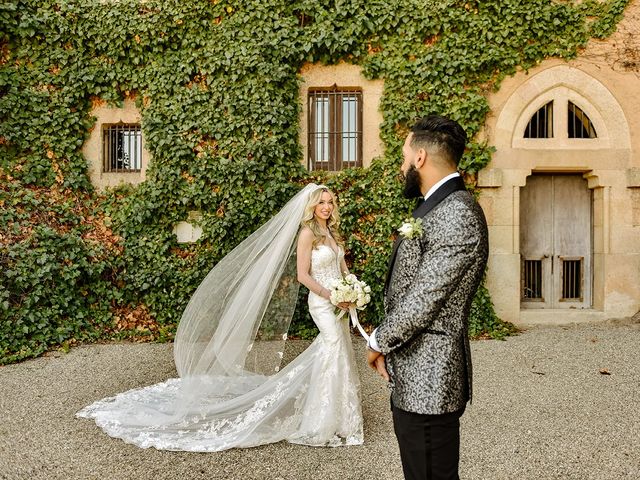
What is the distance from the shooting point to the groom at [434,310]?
72.1 inches

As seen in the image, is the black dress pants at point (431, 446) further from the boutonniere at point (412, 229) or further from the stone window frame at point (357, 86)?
the stone window frame at point (357, 86)

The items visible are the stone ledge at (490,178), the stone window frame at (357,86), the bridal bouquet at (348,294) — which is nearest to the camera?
the bridal bouquet at (348,294)

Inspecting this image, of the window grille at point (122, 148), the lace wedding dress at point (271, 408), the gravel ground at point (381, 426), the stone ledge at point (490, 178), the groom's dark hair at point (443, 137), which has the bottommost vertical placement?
the gravel ground at point (381, 426)

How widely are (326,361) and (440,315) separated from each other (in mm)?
2320

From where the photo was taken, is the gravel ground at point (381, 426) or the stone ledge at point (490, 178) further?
the stone ledge at point (490, 178)

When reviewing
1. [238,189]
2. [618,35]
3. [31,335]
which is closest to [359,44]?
[238,189]

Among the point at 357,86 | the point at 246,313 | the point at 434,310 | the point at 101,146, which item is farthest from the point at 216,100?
the point at 434,310

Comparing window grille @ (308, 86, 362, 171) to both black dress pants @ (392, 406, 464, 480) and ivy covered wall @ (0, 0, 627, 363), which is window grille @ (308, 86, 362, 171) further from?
black dress pants @ (392, 406, 464, 480)

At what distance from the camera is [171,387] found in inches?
204

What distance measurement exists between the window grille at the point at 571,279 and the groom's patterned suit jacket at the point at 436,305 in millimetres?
7238

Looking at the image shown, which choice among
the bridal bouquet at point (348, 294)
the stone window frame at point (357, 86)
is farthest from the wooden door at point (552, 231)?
the bridal bouquet at point (348, 294)

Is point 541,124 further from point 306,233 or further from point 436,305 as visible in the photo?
point 436,305

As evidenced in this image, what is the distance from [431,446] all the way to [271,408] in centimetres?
233

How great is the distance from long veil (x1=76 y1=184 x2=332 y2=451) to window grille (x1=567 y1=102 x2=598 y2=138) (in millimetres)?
5596
